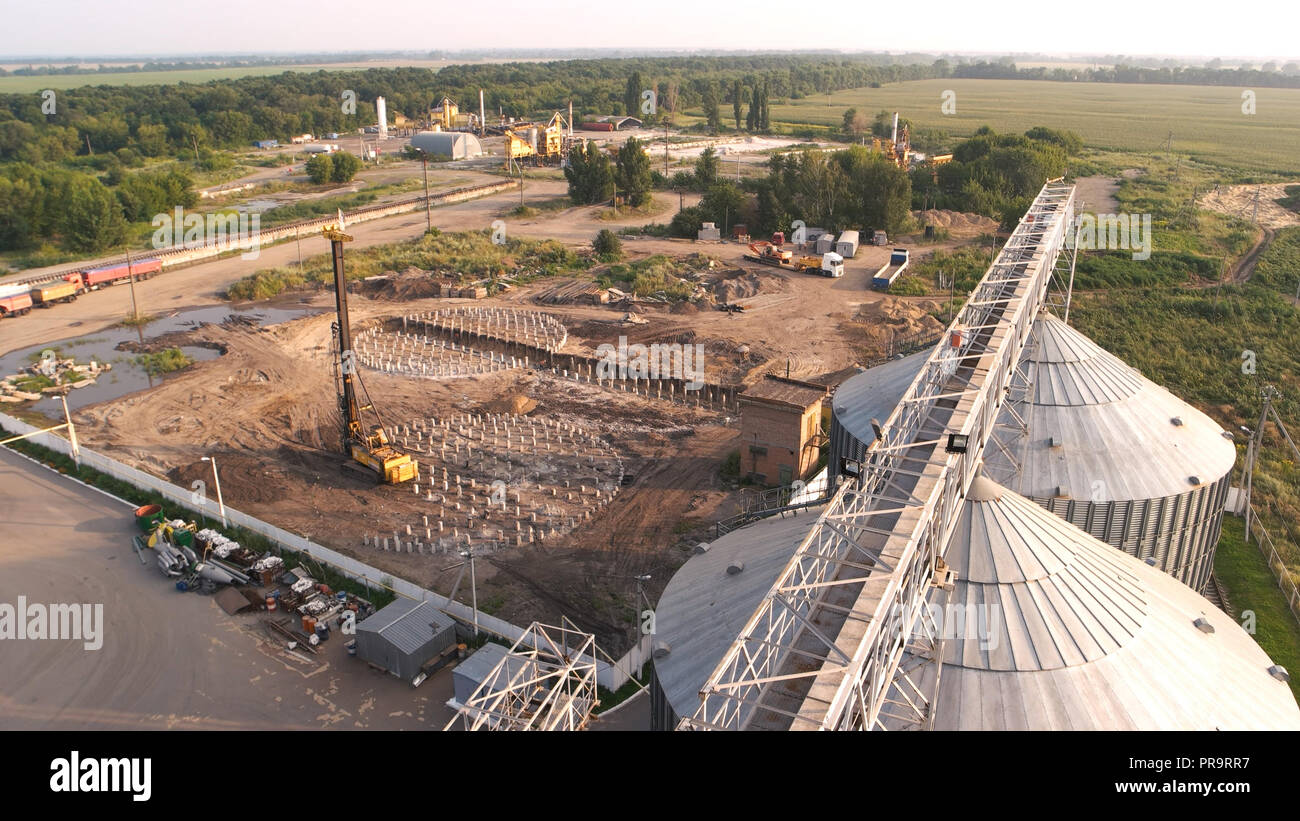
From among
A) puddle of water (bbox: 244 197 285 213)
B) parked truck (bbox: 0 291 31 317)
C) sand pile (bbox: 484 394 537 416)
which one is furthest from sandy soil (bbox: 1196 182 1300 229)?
parked truck (bbox: 0 291 31 317)

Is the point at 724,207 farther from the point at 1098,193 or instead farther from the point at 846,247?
the point at 1098,193

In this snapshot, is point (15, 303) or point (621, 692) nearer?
point (621, 692)

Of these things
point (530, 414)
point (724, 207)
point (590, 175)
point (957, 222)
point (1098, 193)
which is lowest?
point (530, 414)

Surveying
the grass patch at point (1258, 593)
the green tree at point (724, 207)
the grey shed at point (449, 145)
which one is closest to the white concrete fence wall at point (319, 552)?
the grass patch at point (1258, 593)

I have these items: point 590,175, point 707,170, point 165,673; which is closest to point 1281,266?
point 707,170

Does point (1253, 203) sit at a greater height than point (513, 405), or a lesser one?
greater

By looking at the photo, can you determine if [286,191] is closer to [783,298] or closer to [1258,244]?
[783,298]

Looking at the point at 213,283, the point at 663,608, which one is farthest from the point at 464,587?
the point at 213,283
